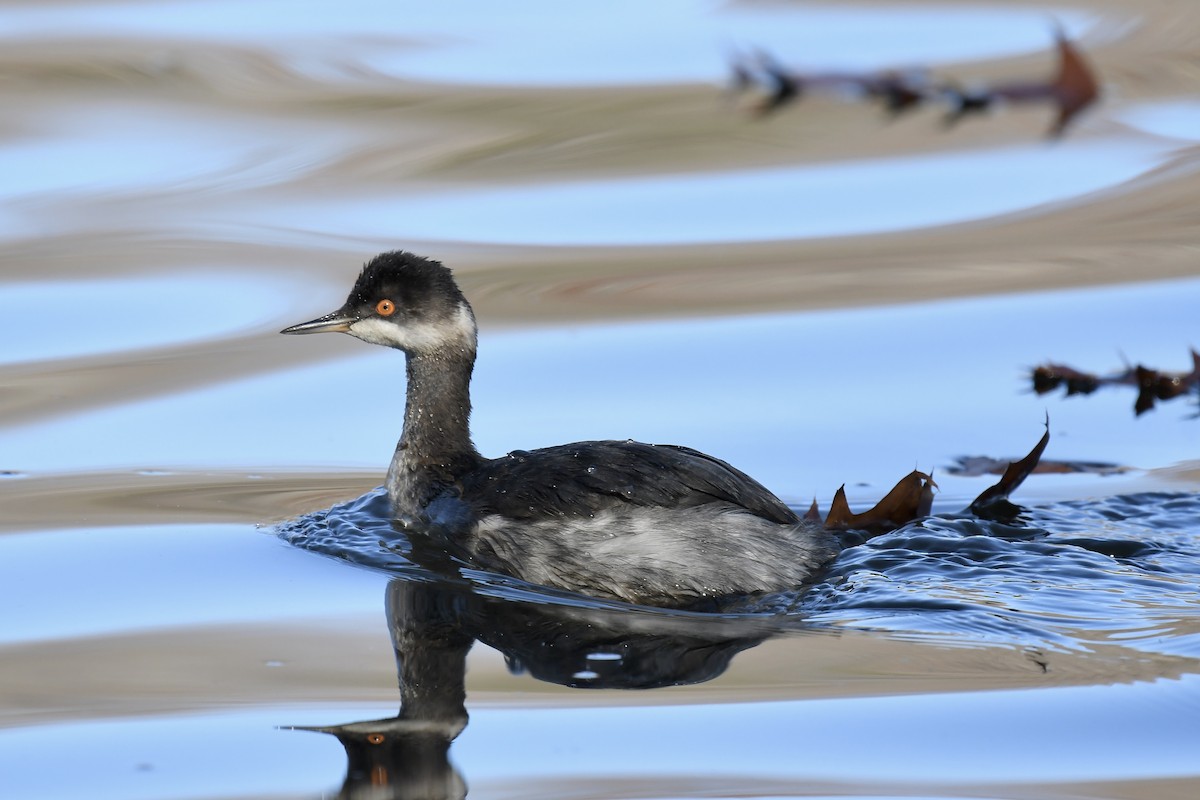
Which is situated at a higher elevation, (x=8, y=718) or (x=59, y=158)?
(x=59, y=158)

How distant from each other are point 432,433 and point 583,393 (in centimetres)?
127

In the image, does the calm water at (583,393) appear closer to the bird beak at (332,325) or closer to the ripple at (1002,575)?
the ripple at (1002,575)

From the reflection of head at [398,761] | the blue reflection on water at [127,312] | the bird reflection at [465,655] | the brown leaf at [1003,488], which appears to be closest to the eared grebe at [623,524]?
the bird reflection at [465,655]

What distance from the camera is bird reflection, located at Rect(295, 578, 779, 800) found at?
4.39 meters

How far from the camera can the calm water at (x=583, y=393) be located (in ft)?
15.1

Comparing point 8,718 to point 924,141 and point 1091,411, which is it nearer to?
point 1091,411

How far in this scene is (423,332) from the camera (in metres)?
7.06

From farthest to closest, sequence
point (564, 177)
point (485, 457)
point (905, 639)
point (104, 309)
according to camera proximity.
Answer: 1. point (564, 177)
2. point (104, 309)
3. point (485, 457)
4. point (905, 639)

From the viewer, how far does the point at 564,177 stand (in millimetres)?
11523

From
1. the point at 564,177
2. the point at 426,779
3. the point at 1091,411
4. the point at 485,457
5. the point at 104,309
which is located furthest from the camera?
the point at 564,177

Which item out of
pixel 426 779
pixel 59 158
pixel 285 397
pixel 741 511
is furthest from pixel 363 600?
pixel 59 158

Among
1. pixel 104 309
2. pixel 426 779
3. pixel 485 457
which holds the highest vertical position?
pixel 104 309

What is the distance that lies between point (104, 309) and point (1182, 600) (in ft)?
19.7

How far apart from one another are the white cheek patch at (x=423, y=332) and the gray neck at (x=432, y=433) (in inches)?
1.6
